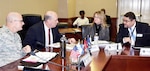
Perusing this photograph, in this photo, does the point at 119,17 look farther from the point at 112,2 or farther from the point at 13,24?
the point at 13,24

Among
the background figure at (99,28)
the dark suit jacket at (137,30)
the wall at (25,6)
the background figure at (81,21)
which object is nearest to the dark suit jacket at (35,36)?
the background figure at (99,28)

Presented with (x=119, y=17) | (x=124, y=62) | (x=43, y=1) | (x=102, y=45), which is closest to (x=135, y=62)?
(x=124, y=62)

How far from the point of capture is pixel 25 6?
563 cm

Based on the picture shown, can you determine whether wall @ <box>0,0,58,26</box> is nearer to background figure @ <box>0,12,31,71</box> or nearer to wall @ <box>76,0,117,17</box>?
wall @ <box>76,0,117,17</box>

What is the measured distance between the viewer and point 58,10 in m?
7.88

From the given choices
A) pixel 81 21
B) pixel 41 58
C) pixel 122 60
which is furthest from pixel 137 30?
pixel 81 21

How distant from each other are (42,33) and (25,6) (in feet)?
7.84

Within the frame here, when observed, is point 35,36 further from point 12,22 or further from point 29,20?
point 12,22

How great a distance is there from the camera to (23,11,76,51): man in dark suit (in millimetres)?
3340

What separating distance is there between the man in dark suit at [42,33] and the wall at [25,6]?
1.70 m

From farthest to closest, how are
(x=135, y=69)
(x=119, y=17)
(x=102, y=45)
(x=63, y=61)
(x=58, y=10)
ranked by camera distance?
(x=119, y=17), (x=58, y=10), (x=102, y=45), (x=135, y=69), (x=63, y=61)

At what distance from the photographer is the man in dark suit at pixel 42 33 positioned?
3340mm

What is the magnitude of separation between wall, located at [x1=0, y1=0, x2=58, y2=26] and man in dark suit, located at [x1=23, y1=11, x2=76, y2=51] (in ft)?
5.59

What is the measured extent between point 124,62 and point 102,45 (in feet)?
1.79
